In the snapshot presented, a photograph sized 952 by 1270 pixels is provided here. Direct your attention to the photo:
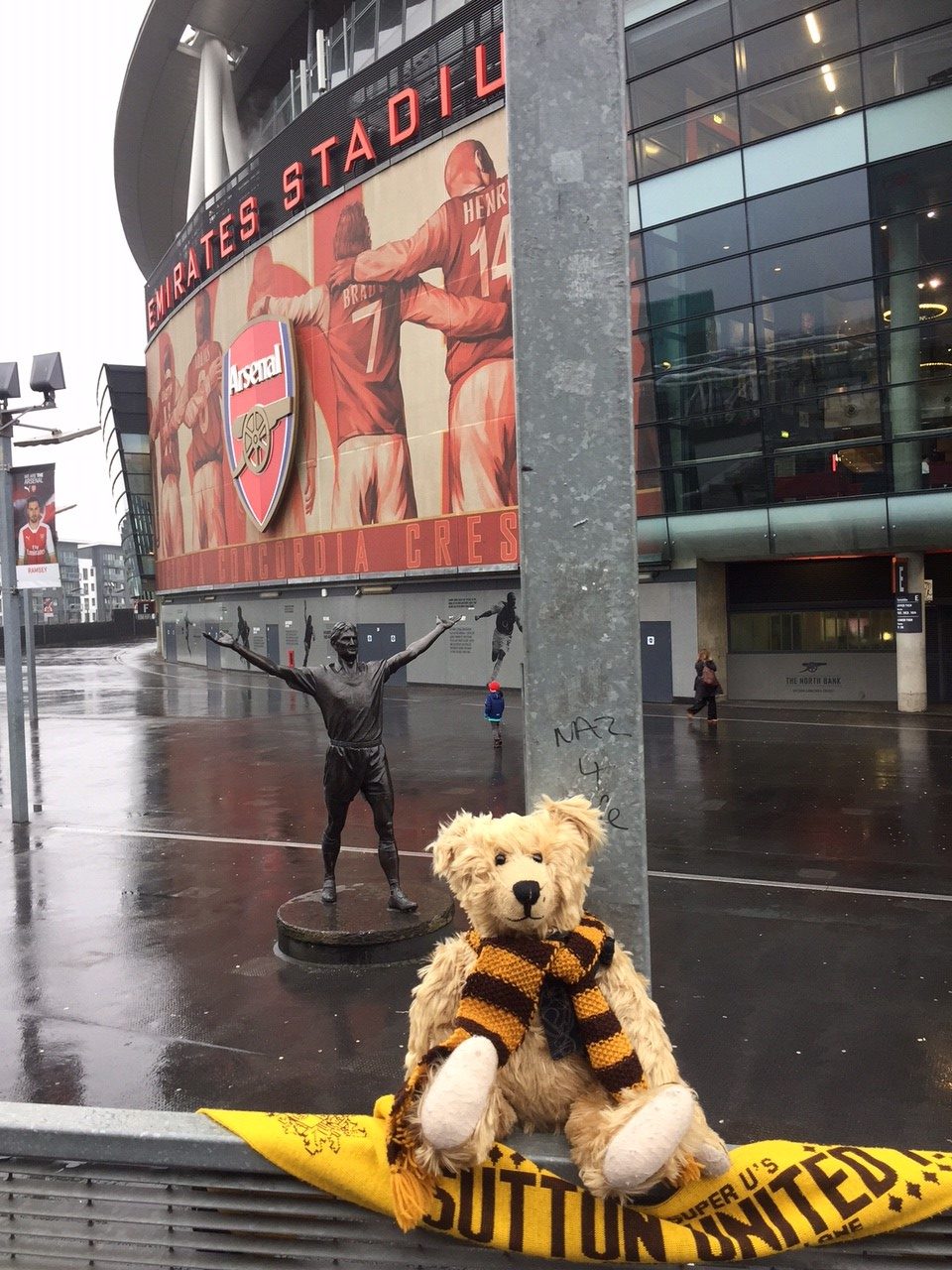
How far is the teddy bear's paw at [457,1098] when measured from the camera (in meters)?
2.48

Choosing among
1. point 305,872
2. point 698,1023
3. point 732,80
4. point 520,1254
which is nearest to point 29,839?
point 305,872

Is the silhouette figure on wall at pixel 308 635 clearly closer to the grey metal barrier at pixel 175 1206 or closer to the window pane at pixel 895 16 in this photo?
the window pane at pixel 895 16

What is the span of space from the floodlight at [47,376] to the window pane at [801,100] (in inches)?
727

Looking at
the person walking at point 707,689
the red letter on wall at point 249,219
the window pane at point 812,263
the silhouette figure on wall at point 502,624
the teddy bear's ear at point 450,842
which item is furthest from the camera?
the red letter on wall at point 249,219

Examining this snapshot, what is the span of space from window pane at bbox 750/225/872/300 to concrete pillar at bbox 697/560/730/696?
286 inches

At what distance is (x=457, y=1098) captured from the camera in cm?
250

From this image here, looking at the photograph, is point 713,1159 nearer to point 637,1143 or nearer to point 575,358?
point 637,1143

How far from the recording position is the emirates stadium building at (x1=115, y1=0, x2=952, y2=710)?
910 inches

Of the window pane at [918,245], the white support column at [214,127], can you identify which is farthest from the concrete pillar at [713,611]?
the white support column at [214,127]

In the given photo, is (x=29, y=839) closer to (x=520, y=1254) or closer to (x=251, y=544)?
(x=520, y=1254)

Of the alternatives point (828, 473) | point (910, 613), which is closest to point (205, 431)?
point (828, 473)

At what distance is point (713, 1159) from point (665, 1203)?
167mm

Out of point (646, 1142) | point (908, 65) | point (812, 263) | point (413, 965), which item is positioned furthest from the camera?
point (812, 263)

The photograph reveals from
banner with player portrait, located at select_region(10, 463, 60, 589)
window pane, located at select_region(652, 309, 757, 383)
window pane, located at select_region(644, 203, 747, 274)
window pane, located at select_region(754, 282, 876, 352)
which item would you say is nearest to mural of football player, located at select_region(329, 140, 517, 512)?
window pane, located at select_region(644, 203, 747, 274)
